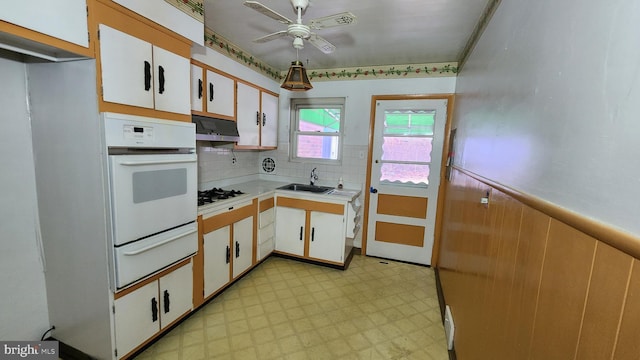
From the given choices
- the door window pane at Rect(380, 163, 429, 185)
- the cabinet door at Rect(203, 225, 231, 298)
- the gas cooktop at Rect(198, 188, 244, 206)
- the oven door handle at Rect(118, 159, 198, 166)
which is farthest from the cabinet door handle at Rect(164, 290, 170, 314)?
the door window pane at Rect(380, 163, 429, 185)

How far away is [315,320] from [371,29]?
100 inches

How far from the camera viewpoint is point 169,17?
5.51ft

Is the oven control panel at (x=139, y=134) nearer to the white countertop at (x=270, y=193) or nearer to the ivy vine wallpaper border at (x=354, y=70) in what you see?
the white countertop at (x=270, y=193)

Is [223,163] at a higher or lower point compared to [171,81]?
lower

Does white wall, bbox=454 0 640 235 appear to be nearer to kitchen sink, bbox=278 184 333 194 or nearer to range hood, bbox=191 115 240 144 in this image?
range hood, bbox=191 115 240 144

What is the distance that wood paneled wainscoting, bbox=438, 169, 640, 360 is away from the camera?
1.70 feet

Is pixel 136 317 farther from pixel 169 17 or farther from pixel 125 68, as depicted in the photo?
pixel 169 17

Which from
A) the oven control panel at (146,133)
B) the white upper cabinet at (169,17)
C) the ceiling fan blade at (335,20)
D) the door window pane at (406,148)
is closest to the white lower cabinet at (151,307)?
the oven control panel at (146,133)

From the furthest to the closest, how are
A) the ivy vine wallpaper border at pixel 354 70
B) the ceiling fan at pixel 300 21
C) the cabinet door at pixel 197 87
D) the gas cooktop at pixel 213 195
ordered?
the ivy vine wallpaper border at pixel 354 70
the gas cooktop at pixel 213 195
the cabinet door at pixel 197 87
the ceiling fan at pixel 300 21

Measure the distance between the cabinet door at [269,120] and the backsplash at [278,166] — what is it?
29 cm

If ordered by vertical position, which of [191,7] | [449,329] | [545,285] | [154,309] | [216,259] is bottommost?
[449,329]

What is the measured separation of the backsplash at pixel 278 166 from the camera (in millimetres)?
2875

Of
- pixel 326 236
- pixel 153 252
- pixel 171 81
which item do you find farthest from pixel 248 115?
pixel 153 252

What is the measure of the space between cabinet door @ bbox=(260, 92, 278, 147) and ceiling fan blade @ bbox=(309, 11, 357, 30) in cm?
173
